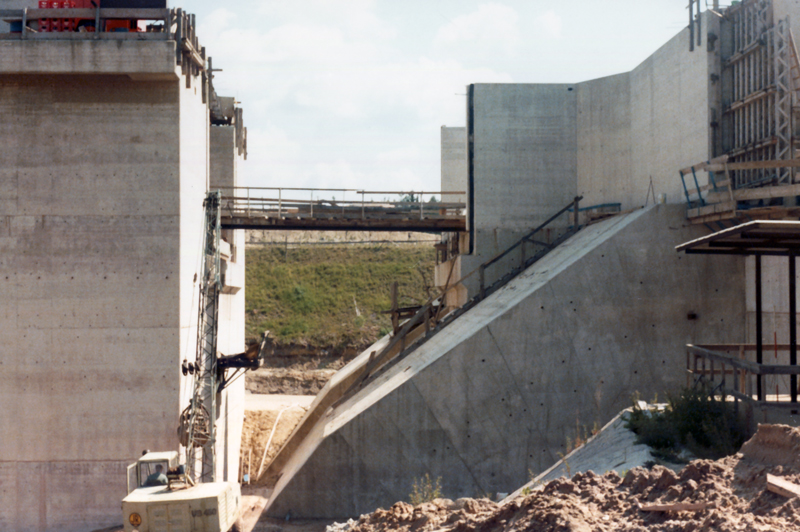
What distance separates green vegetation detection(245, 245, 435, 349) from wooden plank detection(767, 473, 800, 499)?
35.9 meters

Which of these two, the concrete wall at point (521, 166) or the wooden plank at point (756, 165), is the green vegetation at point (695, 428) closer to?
the wooden plank at point (756, 165)

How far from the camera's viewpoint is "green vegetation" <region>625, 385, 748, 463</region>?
9.50 metres

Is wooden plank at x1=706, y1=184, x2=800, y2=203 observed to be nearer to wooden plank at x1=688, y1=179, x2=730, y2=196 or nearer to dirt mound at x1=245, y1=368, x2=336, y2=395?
wooden plank at x1=688, y1=179, x2=730, y2=196

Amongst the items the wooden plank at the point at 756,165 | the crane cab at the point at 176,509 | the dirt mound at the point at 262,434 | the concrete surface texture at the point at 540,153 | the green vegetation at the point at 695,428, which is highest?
the concrete surface texture at the point at 540,153

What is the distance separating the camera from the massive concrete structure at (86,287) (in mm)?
17609

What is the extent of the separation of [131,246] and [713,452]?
48.5 ft

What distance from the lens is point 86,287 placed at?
17.8 metres

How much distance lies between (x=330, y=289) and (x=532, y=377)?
106 feet

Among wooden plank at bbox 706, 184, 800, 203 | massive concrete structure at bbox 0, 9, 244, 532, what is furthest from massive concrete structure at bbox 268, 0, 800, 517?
massive concrete structure at bbox 0, 9, 244, 532

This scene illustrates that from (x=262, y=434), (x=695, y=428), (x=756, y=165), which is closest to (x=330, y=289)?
(x=262, y=434)

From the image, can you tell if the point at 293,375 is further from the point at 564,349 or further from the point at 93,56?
the point at 564,349

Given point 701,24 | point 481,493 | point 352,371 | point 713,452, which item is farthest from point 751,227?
point 352,371

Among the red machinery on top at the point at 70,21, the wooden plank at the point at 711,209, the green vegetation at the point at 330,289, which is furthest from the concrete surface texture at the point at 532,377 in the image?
the green vegetation at the point at 330,289

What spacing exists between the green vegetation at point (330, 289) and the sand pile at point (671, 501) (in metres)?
34.4
